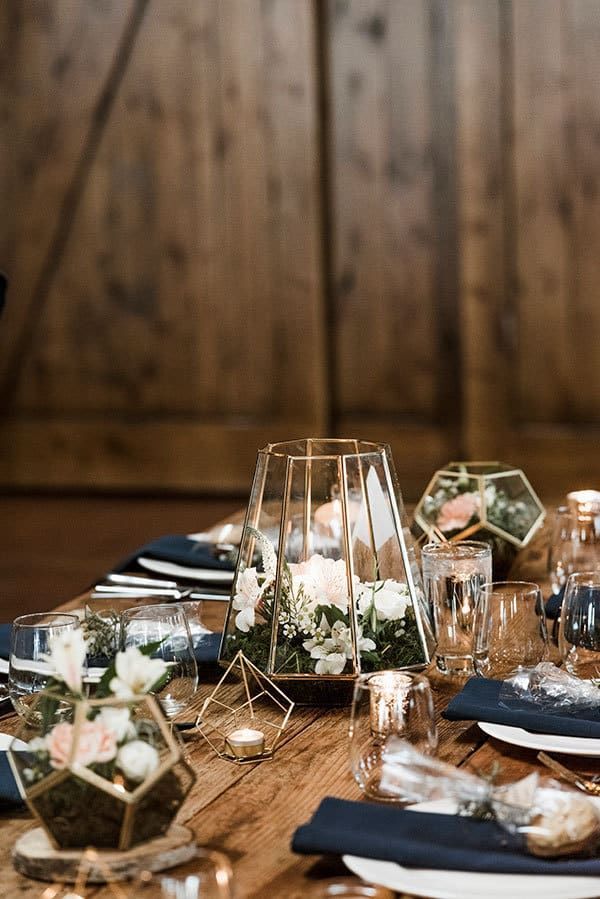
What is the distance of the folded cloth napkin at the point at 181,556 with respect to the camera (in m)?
1.81

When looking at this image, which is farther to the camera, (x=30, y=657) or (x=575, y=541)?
(x=575, y=541)

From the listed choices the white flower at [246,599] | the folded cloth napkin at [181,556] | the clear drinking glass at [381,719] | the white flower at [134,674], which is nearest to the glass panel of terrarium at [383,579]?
the white flower at [246,599]

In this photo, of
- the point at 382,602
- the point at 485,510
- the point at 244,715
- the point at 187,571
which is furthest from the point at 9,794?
the point at 485,510

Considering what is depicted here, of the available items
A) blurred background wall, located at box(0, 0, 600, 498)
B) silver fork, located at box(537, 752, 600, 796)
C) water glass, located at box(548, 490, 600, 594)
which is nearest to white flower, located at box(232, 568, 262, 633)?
silver fork, located at box(537, 752, 600, 796)

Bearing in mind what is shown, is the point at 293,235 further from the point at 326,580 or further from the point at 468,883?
the point at 468,883

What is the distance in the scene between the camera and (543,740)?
3.53 ft

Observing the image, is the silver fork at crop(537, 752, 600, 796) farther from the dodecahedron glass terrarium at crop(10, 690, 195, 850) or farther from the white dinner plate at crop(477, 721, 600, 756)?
the dodecahedron glass terrarium at crop(10, 690, 195, 850)

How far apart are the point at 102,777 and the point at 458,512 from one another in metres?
0.98

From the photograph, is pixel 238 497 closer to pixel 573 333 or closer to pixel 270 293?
pixel 270 293

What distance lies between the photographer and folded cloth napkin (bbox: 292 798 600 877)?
83 centimetres

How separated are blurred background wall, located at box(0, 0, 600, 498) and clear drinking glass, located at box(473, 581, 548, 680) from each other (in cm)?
341

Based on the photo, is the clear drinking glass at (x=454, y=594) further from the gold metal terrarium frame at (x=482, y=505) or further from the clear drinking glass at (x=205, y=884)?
the clear drinking glass at (x=205, y=884)

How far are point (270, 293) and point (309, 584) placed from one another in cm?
379

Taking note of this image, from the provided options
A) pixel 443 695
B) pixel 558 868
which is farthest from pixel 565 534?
pixel 558 868
